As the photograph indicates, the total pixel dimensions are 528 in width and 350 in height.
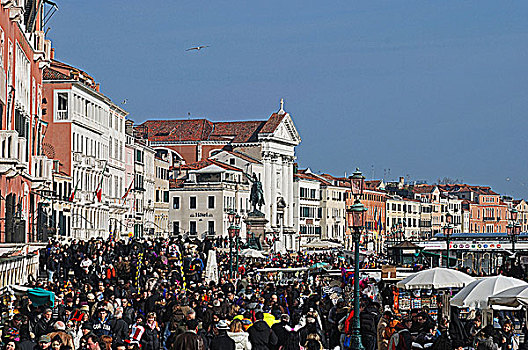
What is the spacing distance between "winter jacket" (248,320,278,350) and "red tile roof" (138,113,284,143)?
10303cm

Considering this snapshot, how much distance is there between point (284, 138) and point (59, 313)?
10683 cm

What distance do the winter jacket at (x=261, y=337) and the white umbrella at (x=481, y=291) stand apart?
565 cm

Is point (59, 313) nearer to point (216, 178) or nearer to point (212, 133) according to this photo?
point (216, 178)

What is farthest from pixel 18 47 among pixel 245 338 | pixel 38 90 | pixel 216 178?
pixel 216 178

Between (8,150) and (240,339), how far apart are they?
9643 mm

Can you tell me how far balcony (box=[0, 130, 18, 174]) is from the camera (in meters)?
23.4

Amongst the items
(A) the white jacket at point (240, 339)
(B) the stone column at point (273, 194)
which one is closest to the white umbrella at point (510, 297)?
(A) the white jacket at point (240, 339)

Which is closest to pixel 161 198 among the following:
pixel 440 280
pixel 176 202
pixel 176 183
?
pixel 176 202

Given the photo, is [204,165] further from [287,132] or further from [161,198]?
[287,132]

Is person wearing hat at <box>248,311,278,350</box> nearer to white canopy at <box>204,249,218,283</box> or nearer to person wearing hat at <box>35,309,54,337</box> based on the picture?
person wearing hat at <box>35,309,54,337</box>

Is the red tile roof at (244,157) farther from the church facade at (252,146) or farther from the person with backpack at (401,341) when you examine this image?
the person with backpack at (401,341)

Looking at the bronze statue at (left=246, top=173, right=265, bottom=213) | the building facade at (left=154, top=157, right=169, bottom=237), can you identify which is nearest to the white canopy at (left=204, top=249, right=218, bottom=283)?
the building facade at (left=154, top=157, right=169, bottom=237)

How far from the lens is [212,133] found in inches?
4798

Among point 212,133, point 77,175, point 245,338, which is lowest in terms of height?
point 245,338
